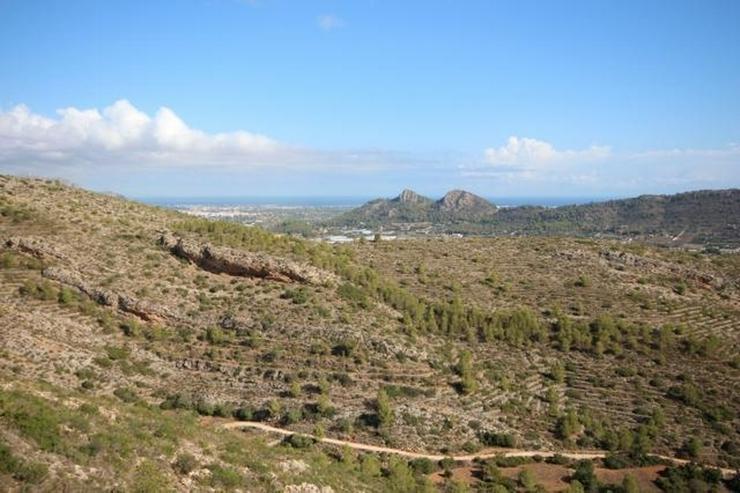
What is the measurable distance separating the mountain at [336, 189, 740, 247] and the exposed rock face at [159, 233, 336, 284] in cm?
9109

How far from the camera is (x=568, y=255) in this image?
52.4 meters

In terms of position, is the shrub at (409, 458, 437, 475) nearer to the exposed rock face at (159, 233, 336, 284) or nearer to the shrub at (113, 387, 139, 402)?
the shrub at (113, 387, 139, 402)

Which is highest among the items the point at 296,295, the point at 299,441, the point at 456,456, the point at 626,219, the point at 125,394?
the point at 626,219

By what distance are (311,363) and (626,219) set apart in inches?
5343

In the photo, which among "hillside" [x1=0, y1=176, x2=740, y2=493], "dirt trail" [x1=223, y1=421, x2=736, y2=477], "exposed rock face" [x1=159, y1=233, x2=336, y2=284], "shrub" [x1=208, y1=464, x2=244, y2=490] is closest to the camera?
"shrub" [x1=208, y1=464, x2=244, y2=490]

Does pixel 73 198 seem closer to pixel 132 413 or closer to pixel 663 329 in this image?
pixel 132 413

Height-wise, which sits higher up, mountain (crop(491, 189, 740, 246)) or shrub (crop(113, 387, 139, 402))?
mountain (crop(491, 189, 740, 246))

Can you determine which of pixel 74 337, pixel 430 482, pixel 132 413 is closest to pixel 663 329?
pixel 430 482

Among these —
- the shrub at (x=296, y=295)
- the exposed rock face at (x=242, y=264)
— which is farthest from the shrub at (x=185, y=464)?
the exposed rock face at (x=242, y=264)

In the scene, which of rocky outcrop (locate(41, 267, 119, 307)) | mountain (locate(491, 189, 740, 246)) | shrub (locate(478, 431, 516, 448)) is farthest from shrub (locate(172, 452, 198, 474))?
mountain (locate(491, 189, 740, 246))

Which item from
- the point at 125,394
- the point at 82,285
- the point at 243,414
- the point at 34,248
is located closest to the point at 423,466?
the point at 243,414

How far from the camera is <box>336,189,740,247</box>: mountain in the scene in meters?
116

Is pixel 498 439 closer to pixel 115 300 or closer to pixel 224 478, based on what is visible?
pixel 224 478

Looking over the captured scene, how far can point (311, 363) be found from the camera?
31.3m
